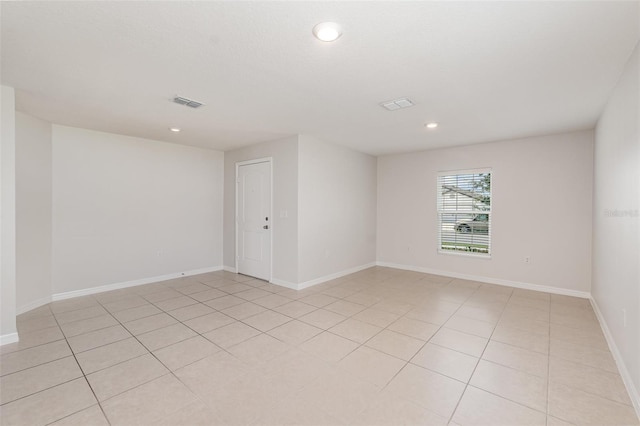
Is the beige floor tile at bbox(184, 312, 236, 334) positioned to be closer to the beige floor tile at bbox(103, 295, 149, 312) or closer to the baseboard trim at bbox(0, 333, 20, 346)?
the beige floor tile at bbox(103, 295, 149, 312)

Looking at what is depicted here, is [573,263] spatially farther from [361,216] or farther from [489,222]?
[361,216]

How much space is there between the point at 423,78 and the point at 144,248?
4926mm

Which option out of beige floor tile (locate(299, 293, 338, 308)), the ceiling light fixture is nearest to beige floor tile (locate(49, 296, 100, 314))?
beige floor tile (locate(299, 293, 338, 308))

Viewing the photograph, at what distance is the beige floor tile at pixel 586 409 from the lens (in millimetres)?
1768

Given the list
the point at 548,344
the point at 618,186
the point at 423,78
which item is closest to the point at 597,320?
the point at 548,344

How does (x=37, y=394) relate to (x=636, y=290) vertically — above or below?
below

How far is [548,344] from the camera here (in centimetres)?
276

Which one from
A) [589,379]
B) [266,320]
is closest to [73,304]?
Answer: [266,320]

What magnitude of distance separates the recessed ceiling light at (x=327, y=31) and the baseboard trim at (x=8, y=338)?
3.88 metres

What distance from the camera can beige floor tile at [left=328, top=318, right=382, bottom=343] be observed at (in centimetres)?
290

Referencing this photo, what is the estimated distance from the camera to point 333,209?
17.4 feet

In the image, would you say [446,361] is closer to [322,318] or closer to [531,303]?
[322,318]

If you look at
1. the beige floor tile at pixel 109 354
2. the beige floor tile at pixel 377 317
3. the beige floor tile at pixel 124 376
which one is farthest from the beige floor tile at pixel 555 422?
the beige floor tile at pixel 109 354

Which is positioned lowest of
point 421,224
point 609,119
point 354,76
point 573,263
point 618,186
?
point 573,263
